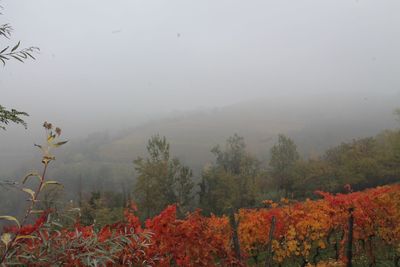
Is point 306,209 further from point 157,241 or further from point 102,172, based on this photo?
point 102,172

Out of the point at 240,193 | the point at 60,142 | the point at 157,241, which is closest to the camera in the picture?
the point at 60,142

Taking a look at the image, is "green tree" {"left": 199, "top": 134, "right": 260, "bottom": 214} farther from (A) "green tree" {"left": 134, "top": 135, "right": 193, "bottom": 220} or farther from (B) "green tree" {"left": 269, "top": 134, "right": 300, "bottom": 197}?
(B) "green tree" {"left": 269, "top": 134, "right": 300, "bottom": 197}

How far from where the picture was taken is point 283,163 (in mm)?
59312

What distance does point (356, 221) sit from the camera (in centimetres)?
1461

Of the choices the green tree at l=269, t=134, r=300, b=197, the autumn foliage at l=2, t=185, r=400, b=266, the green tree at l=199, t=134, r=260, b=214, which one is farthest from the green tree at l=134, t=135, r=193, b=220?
the green tree at l=269, t=134, r=300, b=197

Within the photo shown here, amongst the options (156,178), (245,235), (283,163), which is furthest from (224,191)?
(245,235)

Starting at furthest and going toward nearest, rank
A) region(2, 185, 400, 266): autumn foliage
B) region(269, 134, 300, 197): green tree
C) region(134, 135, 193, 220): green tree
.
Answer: region(269, 134, 300, 197): green tree, region(134, 135, 193, 220): green tree, region(2, 185, 400, 266): autumn foliage

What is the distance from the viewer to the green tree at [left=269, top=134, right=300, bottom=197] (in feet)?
188

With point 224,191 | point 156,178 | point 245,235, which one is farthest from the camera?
point 224,191

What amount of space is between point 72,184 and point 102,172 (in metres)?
11.6

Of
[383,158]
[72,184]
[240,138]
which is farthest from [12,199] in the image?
[383,158]

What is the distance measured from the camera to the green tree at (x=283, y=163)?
57.3m

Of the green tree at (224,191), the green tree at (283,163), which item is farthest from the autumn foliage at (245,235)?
the green tree at (283,163)

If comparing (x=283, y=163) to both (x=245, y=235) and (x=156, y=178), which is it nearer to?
(x=156, y=178)
